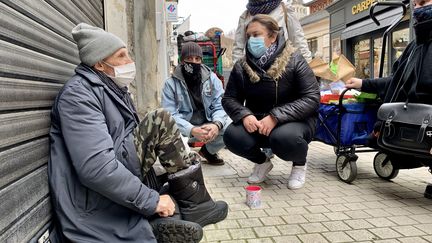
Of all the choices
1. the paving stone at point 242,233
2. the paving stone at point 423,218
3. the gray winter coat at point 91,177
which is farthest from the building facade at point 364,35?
the gray winter coat at point 91,177

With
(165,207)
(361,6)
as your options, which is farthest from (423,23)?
(361,6)

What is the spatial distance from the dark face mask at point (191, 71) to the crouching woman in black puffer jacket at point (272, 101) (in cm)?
57

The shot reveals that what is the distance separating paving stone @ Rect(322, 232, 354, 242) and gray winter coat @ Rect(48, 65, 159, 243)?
1131 mm

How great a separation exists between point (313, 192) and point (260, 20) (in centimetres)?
162

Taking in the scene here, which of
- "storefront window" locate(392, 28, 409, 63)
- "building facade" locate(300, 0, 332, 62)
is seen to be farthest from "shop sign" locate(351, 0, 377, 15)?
"building facade" locate(300, 0, 332, 62)

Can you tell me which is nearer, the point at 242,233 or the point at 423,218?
the point at 242,233

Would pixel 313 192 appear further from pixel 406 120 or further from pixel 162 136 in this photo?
pixel 162 136

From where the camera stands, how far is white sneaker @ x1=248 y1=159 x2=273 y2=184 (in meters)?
3.59

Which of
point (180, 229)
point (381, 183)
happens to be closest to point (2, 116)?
point (180, 229)

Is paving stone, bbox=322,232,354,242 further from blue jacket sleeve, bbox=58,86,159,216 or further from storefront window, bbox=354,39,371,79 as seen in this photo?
storefront window, bbox=354,39,371,79

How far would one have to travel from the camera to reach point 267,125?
3098mm

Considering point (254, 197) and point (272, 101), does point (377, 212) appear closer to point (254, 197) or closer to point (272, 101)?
point (254, 197)

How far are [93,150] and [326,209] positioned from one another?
1884 millimetres

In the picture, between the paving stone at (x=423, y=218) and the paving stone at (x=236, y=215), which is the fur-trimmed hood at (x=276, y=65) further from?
the paving stone at (x=423, y=218)
